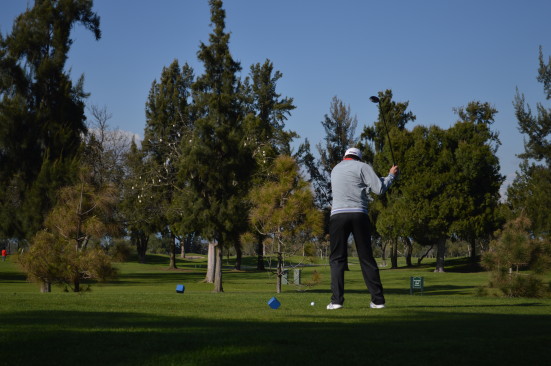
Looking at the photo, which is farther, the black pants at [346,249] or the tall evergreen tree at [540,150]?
the tall evergreen tree at [540,150]

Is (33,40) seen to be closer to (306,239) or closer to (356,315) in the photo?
(306,239)

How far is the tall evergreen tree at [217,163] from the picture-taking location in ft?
94.2

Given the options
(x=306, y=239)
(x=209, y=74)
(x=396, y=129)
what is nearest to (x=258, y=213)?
(x=306, y=239)

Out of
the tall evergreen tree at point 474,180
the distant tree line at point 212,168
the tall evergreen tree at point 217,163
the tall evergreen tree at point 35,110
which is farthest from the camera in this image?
the tall evergreen tree at point 474,180

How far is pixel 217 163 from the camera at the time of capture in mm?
28875

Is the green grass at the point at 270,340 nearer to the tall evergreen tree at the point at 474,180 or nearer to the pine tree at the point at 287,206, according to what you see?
the pine tree at the point at 287,206

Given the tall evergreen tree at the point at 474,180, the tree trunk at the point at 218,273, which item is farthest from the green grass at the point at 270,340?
the tall evergreen tree at the point at 474,180

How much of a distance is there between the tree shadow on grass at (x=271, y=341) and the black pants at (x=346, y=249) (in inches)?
75.0

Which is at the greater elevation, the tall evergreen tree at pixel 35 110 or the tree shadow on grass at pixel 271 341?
the tall evergreen tree at pixel 35 110

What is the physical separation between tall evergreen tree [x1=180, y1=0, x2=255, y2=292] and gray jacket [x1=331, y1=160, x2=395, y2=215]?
19.1 m

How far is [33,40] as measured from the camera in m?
33.0

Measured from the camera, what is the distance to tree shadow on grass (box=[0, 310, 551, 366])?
464cm

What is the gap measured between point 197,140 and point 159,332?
76.5 ft

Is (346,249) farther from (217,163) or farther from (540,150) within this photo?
(540,150)
